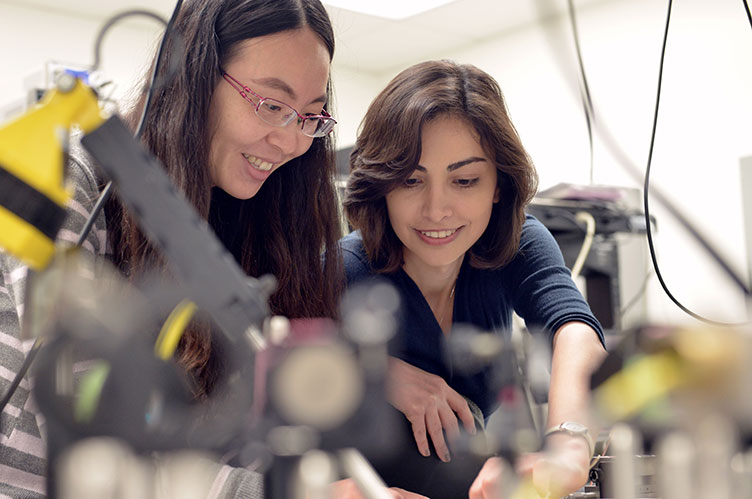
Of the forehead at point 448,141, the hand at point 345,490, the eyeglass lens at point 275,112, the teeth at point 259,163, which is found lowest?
the hand at point 345,490

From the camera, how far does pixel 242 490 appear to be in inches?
18.7

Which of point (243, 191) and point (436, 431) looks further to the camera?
point (436, 431)

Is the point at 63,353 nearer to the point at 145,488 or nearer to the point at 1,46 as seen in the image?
the point at 145,488

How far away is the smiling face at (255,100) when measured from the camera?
0.93 meters

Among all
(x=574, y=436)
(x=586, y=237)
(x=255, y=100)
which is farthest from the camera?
(x=586, y=237)

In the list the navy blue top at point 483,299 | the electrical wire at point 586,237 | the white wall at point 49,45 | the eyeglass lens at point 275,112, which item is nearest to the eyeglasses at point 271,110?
the eyeglass lens at point 275,112

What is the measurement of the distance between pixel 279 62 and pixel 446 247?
39 centimetres

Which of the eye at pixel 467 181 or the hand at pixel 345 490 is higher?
the eye at pixel 467 181

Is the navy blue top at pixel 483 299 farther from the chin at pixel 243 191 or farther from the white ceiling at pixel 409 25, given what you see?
the white ceiling at pixel 409 25

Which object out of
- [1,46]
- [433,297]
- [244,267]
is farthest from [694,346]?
[1,46]

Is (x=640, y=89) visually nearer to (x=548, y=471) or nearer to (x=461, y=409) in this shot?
(x=461, y=409)

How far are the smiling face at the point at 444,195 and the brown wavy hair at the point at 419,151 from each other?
0.06ft

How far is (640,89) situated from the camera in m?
3.50

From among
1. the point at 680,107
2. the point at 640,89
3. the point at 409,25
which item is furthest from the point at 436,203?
the point at 409,25
